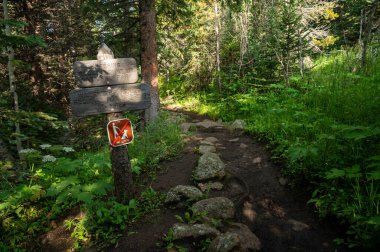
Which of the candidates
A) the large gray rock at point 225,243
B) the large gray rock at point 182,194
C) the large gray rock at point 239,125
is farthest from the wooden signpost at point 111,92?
the large gray rock at point 239,125

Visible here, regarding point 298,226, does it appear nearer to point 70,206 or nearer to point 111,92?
point 111,92

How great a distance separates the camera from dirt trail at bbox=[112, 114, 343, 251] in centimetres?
384

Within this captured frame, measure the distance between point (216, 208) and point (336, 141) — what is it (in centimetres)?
254

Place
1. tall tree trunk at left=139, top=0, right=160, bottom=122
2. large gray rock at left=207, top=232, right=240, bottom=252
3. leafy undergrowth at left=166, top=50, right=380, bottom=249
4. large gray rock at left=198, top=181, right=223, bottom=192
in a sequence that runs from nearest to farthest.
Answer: large gray rock at left=207, top=232, right=240, bottom=252 → leafy undergrowth at left=166, top=50, right=380, bottom=249 → large gray rock at left=198, top=181, right=223, bottom=192 → tall tree trunk at left=139, top=0, right=160, bottom=122

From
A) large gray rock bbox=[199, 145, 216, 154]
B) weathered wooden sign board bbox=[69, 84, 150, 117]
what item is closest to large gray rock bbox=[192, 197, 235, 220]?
weathered wooden sign board bbox=[69, 84, 150, 117]

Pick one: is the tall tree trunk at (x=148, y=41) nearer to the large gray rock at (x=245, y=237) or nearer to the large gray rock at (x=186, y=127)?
the large gray rock at (x=186, y=127)

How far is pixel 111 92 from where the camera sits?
155 inches

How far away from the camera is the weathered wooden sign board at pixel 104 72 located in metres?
3.80

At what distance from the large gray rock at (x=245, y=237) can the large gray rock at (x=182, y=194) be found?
0.88 meters

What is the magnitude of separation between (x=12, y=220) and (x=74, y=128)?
23.7 ft

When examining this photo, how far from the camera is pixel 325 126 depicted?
216 inches

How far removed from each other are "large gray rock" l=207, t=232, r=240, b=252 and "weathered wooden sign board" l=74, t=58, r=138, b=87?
8.68ft

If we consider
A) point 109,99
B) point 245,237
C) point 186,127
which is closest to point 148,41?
point 186,127

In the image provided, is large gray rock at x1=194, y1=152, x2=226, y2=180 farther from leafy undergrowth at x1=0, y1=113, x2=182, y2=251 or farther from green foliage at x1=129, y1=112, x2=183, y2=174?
green foliage at x1=129, y1=112, x2=183, y2=174
